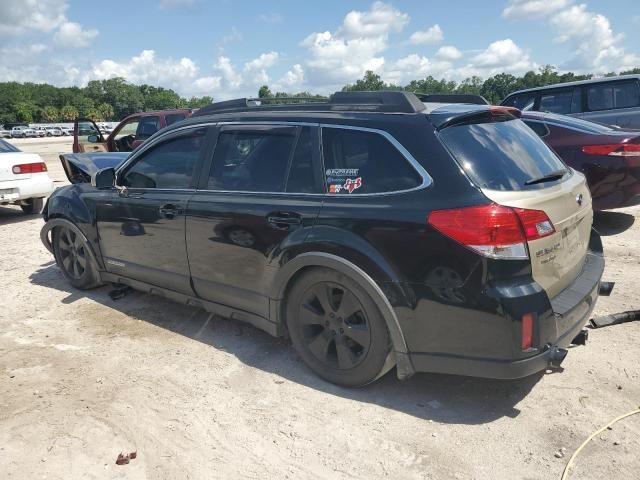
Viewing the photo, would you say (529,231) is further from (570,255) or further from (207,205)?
(207,205)

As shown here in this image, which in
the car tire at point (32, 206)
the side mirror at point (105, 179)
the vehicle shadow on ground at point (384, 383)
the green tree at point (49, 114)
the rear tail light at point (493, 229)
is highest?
the green tree at point (49, 114)

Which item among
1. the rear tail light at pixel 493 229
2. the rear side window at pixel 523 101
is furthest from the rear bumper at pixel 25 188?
the rear side window at pixel 523 101

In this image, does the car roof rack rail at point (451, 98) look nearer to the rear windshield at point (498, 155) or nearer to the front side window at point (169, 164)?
the rear windshield at point (498, 155)

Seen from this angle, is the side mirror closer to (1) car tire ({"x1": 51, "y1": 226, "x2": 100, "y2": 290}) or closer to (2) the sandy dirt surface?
(1) car tire ({"x1": 51, "y1": 226, "x2": 100, "y2": 290})

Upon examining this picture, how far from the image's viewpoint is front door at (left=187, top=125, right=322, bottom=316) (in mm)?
3299

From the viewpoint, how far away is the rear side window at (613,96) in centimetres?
840

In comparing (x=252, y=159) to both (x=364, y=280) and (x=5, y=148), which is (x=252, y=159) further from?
(x=5, y=148)

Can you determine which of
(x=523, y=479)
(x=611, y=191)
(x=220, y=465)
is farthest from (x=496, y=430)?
(x=611, y=191)

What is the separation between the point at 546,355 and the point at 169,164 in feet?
10.2

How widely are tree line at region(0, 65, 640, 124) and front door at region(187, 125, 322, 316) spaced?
7784 cm

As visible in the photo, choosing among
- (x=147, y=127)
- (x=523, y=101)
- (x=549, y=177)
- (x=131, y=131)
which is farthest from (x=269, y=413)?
(x=131, y=131)

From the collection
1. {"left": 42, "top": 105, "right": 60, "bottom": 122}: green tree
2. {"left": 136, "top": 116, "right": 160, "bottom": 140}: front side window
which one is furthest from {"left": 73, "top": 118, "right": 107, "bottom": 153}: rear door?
{"left": 42, "top": 105, "right": 60, "bottom": 122}: green tree

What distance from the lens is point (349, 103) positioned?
131 inches

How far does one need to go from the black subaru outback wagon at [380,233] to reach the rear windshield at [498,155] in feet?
0.04
